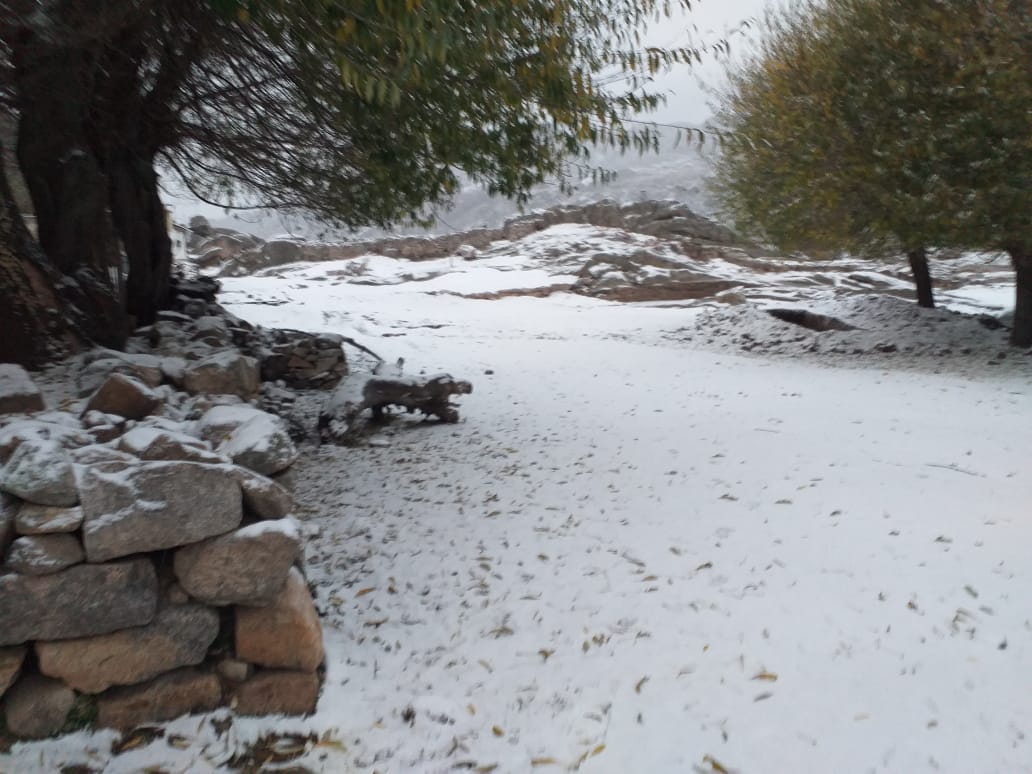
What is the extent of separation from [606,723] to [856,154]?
9.34m

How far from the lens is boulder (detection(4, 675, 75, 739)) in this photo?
237 cm

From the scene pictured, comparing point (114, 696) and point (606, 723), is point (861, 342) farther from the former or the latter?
point (114, 696)

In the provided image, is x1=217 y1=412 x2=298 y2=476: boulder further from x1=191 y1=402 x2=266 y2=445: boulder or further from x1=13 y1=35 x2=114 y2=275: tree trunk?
x1=13 y1=35 x2=114 y2=275: tree trunk

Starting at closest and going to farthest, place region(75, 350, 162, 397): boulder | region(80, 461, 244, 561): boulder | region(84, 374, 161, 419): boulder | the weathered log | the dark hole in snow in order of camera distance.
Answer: region(80, 461, 244, 561): boulder < region(84, 374, 161, 419): boulder < region(75, 350, 162, 397): boulder < the weathered log < the dark hole in snow

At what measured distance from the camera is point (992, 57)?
26.1 feet

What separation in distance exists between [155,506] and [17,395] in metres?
1.41

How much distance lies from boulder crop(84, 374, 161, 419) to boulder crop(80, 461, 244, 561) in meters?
1.07

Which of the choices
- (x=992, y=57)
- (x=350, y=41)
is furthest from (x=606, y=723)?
(x=992, y=57)

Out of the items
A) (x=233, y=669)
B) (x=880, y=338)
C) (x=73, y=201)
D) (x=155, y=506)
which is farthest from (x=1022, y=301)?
(x=73, y=201)

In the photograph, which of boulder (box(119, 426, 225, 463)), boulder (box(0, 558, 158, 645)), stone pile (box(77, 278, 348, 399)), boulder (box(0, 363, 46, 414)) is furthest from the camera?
stone pile (box(77, 278, 348, 399))

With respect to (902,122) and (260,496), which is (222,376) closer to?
(260,496)

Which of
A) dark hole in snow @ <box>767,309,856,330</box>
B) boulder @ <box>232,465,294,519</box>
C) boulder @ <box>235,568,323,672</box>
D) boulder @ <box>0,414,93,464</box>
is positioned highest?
boulder @ <box>0,414,93,464</box>

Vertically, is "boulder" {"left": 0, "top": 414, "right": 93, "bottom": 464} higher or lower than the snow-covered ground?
higher

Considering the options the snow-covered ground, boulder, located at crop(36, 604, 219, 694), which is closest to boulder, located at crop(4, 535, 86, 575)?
boulder, located at crop(36, 604, 219, 694)
